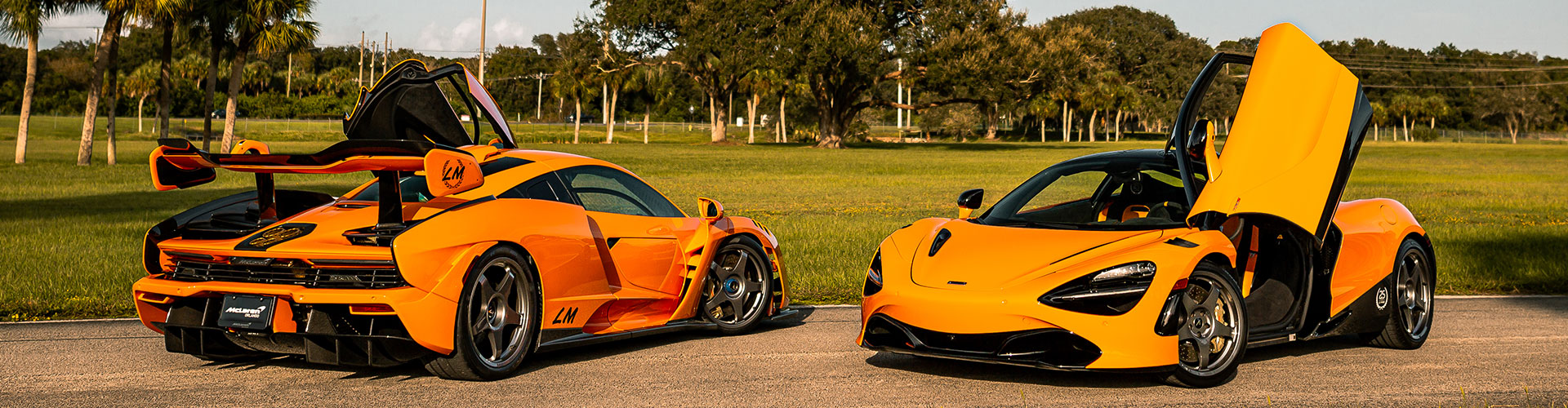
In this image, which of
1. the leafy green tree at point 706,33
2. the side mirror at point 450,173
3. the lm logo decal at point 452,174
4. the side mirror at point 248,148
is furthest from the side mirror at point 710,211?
the leafy green tree at point 706,33

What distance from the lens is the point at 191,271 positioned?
5.89 metres

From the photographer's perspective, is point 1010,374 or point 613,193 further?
point 613,193

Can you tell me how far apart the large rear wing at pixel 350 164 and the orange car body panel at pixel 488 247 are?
0.02m

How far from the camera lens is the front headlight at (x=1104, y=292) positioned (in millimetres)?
5758

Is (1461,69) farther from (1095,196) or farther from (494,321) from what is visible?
(494,321)

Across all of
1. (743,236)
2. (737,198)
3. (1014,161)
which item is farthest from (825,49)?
(743,236)

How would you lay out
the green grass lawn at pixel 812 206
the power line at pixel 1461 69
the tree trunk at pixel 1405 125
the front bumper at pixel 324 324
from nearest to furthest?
the front bumper at pixel 324 324, the green grass lawn at pixel 812 206, the tree trunk at pixel 1405 125, the power line at pixel 1461 69

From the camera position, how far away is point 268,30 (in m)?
40.2

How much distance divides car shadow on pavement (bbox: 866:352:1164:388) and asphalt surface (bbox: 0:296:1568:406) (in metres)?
0.01

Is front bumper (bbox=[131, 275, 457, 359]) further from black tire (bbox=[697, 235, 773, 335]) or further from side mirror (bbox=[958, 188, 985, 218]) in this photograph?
side mirror (bbox=[958, 188, 985, 218])

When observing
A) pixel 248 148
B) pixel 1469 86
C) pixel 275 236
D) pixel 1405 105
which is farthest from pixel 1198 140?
pixel 1469 86

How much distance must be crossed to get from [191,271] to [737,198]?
2080 centimetres

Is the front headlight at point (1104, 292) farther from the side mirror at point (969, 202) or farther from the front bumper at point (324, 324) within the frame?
the front bumper at point (324, 324)

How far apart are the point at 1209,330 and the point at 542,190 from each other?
A: 11.5 feet
